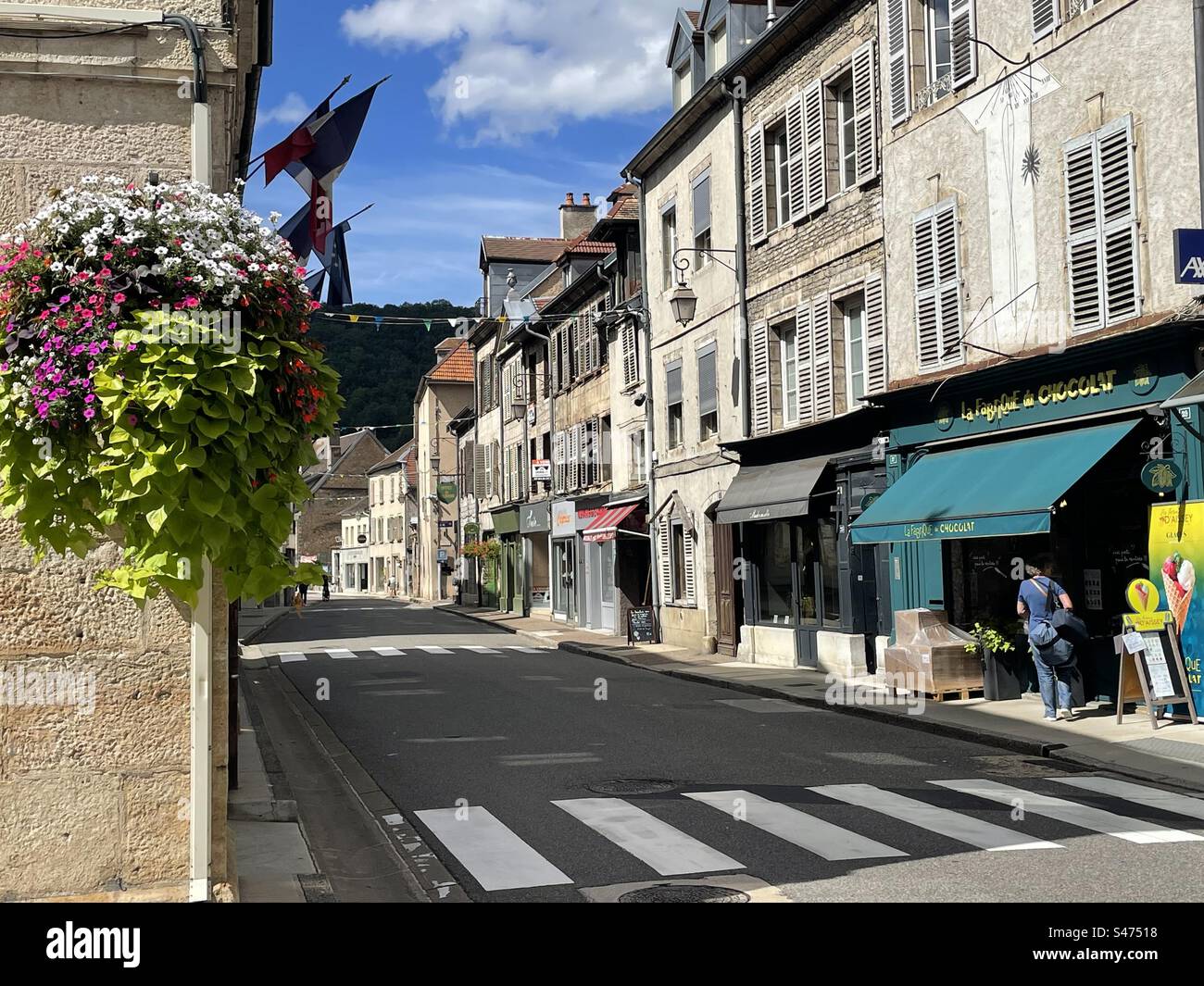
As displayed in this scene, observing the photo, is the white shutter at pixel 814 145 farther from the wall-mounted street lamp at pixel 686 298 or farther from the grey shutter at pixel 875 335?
the wall-mounted street lamp at pixel 686 298

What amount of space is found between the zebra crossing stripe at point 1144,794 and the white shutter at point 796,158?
39.8ft

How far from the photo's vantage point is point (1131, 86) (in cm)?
1287

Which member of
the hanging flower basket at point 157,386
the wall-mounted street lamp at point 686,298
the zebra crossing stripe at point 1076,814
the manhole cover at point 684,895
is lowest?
the zebra crossing stripe at point 1076,814

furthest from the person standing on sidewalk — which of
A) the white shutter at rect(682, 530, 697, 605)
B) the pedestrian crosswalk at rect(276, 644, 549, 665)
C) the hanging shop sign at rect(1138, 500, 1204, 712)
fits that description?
the pedestrian crosswalk at rect(276, 644, 549, 665)

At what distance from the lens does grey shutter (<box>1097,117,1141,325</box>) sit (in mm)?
12883

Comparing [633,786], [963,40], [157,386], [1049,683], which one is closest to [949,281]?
[963,40]

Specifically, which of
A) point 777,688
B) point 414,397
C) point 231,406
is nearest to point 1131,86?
point 777,688

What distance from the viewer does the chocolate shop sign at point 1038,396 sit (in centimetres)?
1337

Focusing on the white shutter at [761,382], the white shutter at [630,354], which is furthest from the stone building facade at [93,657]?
the white shutter at [630,354]

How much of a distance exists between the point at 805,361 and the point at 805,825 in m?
12.9

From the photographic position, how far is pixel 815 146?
→ 64.8 ft

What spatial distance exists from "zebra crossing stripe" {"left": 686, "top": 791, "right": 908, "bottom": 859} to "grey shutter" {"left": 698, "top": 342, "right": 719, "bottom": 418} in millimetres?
14776

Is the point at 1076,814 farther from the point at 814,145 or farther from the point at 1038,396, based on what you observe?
the point at 814,145
